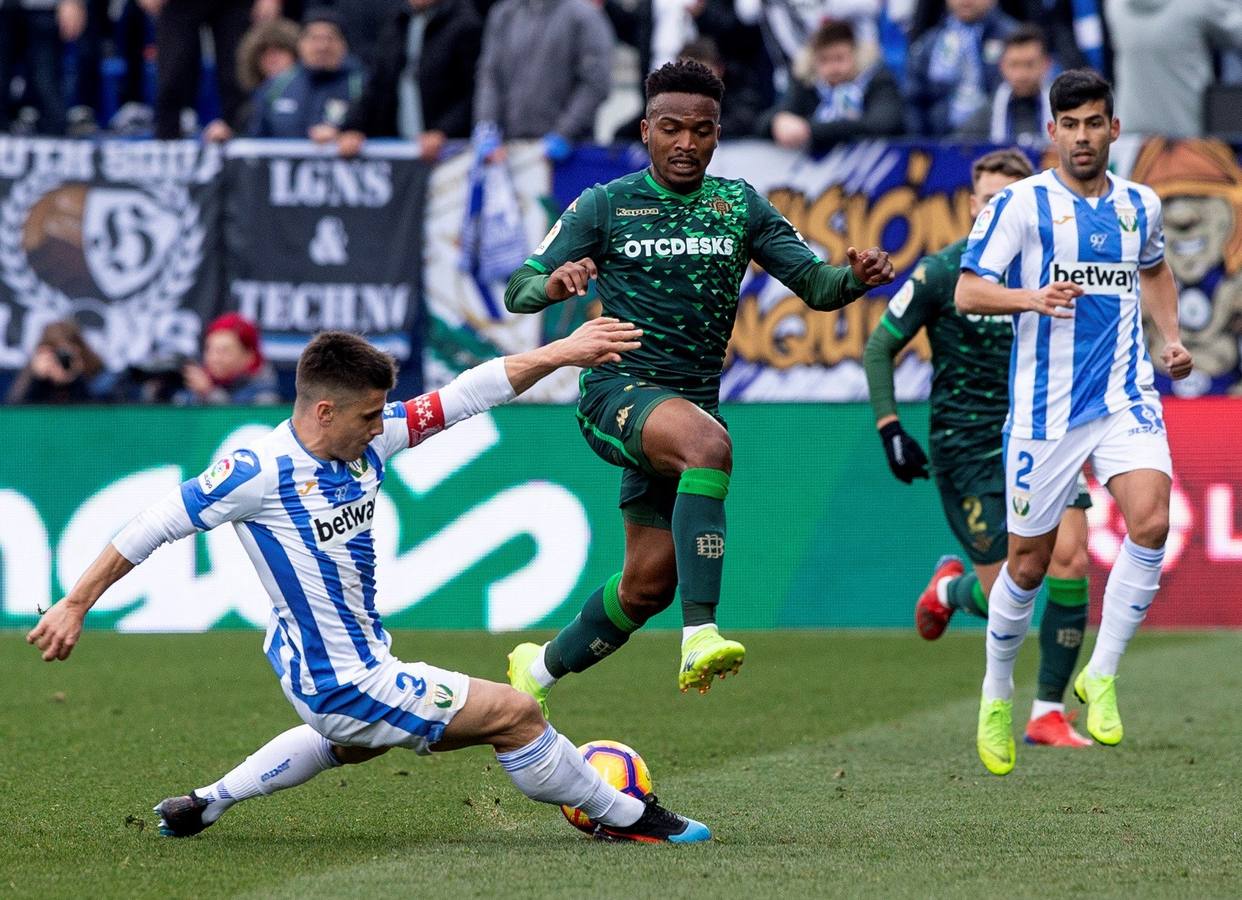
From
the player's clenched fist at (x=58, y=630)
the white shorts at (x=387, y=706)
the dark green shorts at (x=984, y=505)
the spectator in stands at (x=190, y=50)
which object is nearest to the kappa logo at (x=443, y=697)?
the white shorts at (x=387, y=706)

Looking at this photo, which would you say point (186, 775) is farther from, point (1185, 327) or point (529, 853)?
point (1185, 327)

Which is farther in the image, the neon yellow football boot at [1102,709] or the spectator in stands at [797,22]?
the spectator in stands at [797,22]

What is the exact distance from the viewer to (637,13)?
1594 cm

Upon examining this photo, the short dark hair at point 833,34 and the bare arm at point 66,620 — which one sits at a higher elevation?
the short dark hair at point 833,34

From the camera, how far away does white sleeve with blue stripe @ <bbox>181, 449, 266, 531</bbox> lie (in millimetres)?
5516

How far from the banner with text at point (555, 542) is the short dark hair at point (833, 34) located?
2881 mm

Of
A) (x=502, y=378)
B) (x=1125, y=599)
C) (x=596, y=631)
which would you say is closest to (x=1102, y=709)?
(x=1125, y=599)

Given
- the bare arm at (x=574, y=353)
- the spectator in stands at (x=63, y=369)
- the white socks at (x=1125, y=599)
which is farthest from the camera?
the spectator in stands at (x=63, y=369)

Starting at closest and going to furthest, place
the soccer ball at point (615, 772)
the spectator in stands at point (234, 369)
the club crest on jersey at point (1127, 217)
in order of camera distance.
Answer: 1. the soccer ball at point (615, 772)
2. the club crest on jersey at point (1127, 217)
3. the spectator in stands at point (234, 369)

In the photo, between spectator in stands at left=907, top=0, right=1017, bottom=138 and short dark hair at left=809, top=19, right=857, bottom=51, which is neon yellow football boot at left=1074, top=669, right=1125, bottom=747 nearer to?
short dark hair at left=809, top=19, right=857, bottom=51

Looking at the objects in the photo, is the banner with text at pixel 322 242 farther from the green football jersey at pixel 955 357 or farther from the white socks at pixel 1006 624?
the white socks at pixel 1006 624

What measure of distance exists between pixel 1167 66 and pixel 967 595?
20.2 feet

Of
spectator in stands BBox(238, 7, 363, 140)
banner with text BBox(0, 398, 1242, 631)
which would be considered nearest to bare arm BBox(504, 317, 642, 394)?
banner with text BBox(0, 398, 1242, 631)

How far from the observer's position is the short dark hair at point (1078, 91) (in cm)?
725
